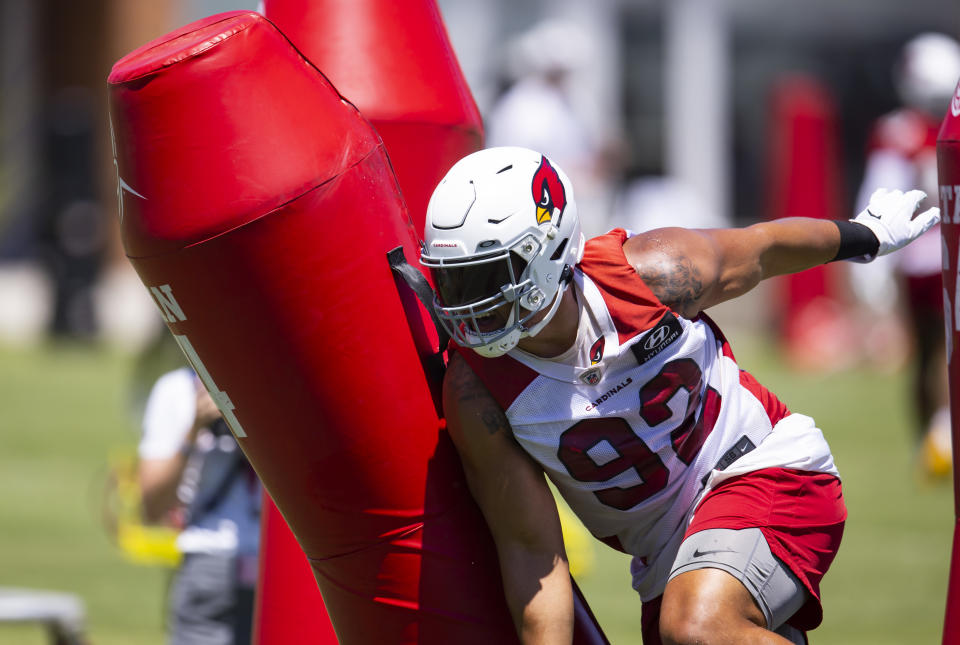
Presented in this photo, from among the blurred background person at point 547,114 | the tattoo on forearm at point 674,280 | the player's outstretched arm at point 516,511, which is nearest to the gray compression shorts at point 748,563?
Result: the player's outstretched arm at point 516,511

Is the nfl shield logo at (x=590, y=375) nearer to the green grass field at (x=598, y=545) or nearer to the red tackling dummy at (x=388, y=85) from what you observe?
the red tackling dummy at (x=388, y=85)

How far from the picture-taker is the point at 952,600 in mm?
3449

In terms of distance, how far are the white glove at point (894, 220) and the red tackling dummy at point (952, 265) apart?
13cm

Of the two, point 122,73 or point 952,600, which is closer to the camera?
point 122,73

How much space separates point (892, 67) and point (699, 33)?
2.91 metres

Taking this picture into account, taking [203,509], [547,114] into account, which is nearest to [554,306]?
[203,509]

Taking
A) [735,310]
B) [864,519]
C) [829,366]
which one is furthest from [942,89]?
[735,310]

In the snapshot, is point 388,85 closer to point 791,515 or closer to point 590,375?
point 590,375

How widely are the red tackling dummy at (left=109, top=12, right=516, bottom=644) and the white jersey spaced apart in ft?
0.87

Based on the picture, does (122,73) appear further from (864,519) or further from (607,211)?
(607,211)

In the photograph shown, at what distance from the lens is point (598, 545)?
7824 millimetres

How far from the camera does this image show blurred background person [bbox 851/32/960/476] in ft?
27.5

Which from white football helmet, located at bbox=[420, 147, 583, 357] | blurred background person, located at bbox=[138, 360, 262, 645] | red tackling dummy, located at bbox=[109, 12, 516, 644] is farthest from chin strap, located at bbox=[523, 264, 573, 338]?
blurred background person, located at bbox=[138, 360, 262, 645]

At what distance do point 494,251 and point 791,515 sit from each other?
1.02 m
